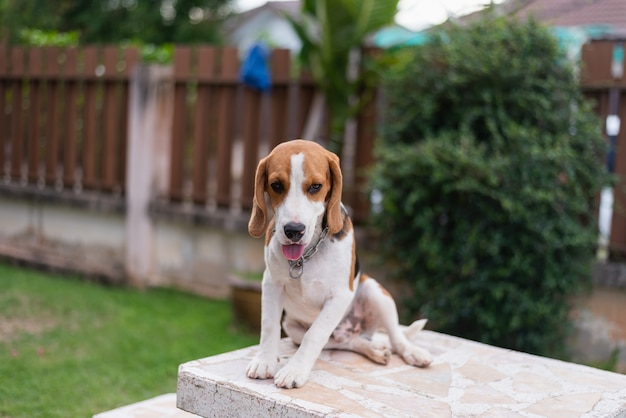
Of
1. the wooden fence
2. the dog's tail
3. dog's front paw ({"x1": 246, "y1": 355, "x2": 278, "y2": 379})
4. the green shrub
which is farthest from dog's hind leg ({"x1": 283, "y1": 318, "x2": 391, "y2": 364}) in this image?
the wooden fence

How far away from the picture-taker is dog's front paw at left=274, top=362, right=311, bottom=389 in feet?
9.89

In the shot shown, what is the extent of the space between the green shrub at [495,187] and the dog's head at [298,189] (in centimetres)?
226

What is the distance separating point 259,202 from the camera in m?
3.02

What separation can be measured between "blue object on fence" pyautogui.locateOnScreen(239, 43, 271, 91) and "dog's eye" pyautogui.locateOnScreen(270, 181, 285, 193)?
4144mm

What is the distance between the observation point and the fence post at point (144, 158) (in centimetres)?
760

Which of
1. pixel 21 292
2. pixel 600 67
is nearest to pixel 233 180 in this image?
pixel 21 292

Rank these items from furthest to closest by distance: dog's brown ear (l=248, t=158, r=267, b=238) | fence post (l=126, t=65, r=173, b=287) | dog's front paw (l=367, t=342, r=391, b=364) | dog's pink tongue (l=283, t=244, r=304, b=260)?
fence post (l=126, t=65, r=173, b=287)
dog's front paw (l=367, t=342, r=391, b=364)
dog's brown ear (l=248, t=158, r=267, b=238)
dog's pink tongue (l=283, t=244, r=304, b=260)

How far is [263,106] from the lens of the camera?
7109mm

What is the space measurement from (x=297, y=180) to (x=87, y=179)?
5.94 m

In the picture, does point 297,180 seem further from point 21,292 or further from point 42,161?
point 42,161

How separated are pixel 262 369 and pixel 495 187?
2.60m

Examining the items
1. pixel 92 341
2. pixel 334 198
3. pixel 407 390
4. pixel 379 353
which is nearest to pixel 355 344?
pixel 379 353

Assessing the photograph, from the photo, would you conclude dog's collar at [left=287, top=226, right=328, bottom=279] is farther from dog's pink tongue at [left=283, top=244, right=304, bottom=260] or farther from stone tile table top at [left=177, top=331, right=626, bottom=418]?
stone tile table top at [left=177, top=331, right=626, bottom=418]

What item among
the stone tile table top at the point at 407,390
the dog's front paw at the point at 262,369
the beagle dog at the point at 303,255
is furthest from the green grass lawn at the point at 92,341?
the beagle dog at the point at 303,255
